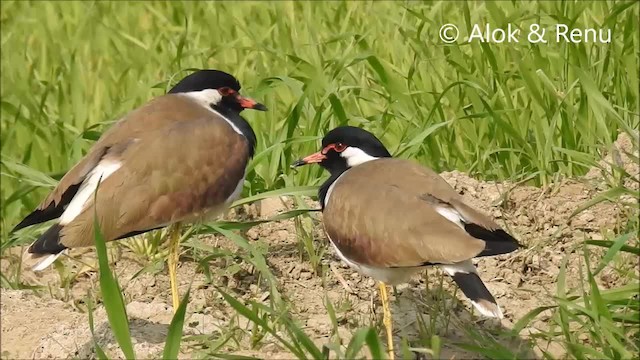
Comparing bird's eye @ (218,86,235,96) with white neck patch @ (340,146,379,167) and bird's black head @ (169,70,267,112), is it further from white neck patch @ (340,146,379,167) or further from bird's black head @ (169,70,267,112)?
white neck patch @ (340,146,379,167)

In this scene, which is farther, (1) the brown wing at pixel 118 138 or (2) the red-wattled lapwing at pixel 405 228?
(1) the brown wing at pixel 118 138

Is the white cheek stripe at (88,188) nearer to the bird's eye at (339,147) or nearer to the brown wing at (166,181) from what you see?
→ the brown wing at (166,181)

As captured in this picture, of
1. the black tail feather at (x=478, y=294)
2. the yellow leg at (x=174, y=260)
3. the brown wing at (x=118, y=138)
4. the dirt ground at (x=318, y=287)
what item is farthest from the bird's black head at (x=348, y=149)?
the black tail feather at (x=478, y=294)

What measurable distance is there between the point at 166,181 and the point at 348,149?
2.49 feet

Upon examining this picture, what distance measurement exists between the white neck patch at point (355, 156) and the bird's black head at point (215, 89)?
67 cm

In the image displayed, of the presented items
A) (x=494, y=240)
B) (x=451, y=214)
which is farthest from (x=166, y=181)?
(x=494, y=240)

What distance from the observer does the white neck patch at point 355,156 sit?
5.23 m

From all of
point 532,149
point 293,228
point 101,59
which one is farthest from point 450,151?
point 101,59

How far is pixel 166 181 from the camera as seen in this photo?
5.11 metres

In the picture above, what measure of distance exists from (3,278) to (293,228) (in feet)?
4.23

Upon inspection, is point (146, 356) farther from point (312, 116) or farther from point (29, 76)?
point (29, 76)

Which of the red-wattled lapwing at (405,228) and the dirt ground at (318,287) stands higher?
the red-wattled lapwing at (405,228)

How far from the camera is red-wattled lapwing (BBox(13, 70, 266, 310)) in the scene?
499cm

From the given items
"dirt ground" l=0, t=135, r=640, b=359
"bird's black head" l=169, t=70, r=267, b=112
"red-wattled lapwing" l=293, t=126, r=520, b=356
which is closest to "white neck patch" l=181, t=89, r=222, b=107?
"bird's black head" l=169, t=70, r=267, b=112
